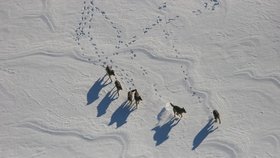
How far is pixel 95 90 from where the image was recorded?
21891mm

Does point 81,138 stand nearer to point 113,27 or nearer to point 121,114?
point 121,114

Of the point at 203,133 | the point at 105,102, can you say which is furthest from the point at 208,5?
the point at 105,102

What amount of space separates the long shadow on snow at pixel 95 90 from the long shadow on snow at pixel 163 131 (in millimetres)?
3019

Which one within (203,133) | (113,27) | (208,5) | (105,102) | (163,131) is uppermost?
(208,5)

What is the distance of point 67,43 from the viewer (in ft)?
76.0

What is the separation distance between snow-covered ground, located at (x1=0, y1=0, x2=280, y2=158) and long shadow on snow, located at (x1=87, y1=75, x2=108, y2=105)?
0.15 feet

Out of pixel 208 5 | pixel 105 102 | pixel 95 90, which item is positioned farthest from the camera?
pixel 208 5

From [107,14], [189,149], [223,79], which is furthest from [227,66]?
[107,14]

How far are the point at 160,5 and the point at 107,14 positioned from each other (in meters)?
2.63

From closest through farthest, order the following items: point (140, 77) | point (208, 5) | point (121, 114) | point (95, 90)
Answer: point (121, 114), point (95, 90), point (140, 77), point (208, 5)

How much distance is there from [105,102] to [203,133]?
4444 mm

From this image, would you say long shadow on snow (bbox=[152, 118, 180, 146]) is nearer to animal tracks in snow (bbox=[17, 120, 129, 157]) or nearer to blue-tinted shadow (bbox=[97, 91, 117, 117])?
animal tracks in snow (bbox=[17, 120, 129, 157])

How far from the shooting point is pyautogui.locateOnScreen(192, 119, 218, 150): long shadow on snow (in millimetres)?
20625

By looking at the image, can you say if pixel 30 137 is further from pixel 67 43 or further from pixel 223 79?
pixel 223 79
